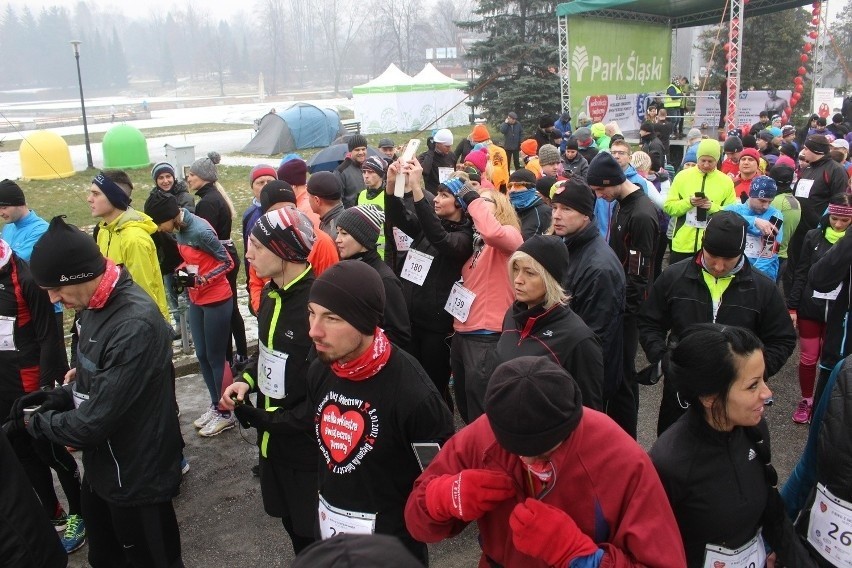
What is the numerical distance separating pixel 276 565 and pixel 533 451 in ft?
8.75

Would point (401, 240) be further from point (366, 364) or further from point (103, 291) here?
point (366, 364)

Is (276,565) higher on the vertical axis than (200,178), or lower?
lower

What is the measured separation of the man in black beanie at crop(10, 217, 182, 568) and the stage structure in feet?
52.0

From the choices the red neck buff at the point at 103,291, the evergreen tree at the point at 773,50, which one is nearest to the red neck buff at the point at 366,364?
the red neck buff at the point at 103,291

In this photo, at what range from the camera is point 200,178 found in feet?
20.6

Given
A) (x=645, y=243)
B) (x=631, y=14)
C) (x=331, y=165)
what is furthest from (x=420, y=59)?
(x=645, y=243)

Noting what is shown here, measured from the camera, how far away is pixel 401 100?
32.0 m

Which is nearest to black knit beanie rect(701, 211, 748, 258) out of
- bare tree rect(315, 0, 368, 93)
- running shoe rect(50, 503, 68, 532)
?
running shoe rect(50, 503, 68, 532)

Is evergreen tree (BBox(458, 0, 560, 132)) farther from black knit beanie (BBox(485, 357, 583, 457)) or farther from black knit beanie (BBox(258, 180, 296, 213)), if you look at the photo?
black knit beanie (BBox(485, 357, 583, 457))

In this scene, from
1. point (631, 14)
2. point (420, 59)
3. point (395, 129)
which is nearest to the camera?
point (631, 14)

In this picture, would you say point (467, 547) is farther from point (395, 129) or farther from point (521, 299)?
point (395, 129)

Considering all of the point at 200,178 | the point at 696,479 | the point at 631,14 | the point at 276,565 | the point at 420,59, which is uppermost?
the point at 420,59

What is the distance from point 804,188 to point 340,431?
6.92 m

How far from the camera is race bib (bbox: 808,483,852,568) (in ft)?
7.37
